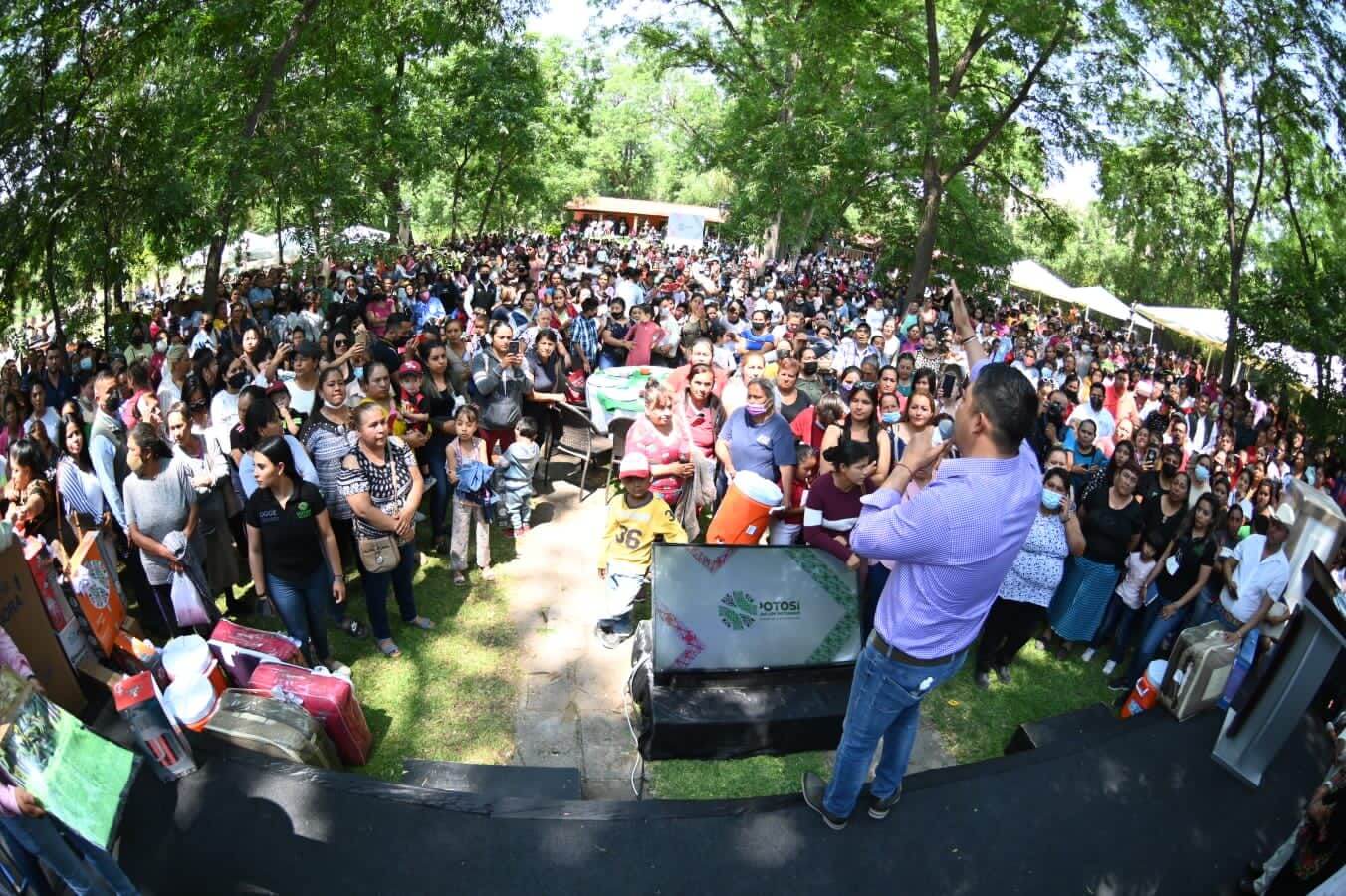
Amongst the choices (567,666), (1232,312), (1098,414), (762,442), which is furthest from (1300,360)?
(567,666)

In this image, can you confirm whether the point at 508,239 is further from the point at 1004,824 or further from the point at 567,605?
the point at 1004,824

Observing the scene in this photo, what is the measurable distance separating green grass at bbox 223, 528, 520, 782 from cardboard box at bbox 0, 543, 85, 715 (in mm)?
1393

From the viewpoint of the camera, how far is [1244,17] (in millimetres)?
10141

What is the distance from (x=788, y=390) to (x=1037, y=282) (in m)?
18.4

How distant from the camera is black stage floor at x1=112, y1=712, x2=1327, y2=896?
3.25 metres

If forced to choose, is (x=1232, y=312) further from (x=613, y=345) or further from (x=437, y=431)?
(x=437, y=431)

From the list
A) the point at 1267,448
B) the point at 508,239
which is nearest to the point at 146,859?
the point at 1267,448

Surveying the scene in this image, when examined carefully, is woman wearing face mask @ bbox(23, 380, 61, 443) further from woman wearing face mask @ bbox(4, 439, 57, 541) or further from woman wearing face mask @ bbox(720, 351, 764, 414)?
woman wearing face mask @ bbox(720, 351, 764, 414)

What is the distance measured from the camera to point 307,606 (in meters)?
4.63

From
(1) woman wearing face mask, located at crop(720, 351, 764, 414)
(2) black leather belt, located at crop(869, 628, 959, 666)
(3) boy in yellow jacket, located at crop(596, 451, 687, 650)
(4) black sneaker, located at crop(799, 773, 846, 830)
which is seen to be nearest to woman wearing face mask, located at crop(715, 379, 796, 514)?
(1) woman wearing face mask, located at crop(720, 351, 764, 414)

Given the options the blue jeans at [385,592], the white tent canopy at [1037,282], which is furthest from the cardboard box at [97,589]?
the white tent canopy at [1037,282]

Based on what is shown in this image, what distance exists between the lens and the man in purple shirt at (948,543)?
2607 millimetres

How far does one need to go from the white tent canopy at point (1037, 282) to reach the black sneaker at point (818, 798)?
20.6 m

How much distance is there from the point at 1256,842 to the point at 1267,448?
6.67m
